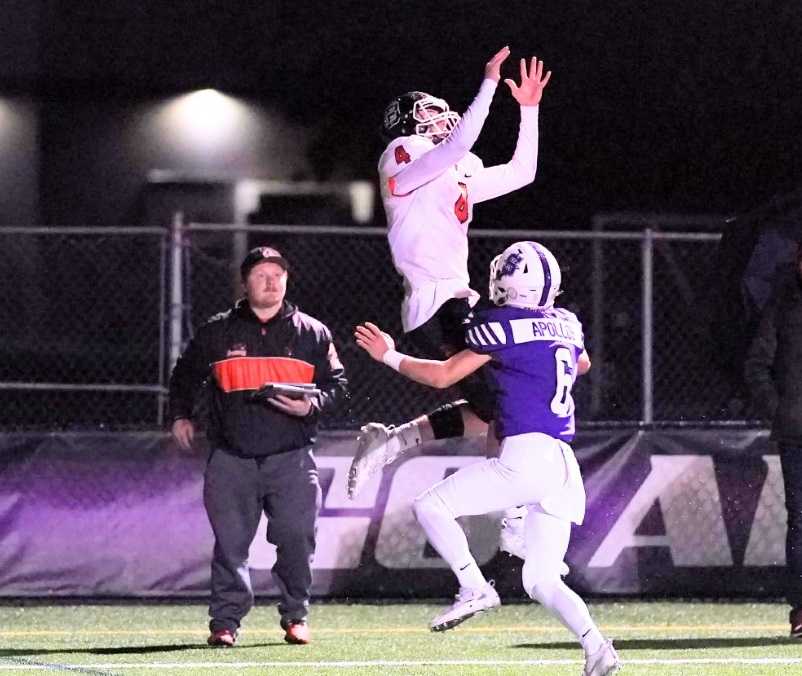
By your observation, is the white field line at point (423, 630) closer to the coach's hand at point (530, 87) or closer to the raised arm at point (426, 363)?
the raised arm at point (426, 363)

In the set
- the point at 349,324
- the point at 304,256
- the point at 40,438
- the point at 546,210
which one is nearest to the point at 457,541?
the point at 40,438

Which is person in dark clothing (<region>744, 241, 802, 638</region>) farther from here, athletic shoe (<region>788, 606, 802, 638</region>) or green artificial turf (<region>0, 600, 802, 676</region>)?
green artificial turf (<region>0, 600, 802, 676</region>)

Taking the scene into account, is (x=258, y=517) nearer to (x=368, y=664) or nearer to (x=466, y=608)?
(x=368, y=664)

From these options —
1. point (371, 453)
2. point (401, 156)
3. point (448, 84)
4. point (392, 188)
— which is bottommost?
point (371, 453)

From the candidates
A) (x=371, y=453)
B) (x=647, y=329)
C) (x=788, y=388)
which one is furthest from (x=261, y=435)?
(x=647, y=329)

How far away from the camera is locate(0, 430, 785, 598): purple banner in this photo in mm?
13500

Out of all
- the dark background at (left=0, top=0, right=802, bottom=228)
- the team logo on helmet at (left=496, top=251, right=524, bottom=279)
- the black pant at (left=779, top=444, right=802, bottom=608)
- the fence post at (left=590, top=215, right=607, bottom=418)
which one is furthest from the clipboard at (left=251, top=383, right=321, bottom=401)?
the dark background at (left=0, top=0, right=802, bottom=228)

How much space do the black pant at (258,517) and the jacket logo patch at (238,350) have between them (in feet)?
1.79

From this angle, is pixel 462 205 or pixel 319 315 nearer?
pixel 462 205

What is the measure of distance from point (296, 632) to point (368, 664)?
48.3 inches

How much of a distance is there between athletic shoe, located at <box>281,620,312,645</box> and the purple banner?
2128mm

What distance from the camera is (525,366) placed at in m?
9.24

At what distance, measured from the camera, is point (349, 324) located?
58.3 feet

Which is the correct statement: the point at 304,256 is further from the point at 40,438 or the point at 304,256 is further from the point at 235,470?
the point at 235,470
